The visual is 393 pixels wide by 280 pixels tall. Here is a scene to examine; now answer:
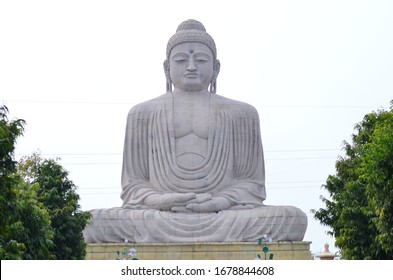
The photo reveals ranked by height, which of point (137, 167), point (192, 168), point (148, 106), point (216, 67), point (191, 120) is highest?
point (216, 67)

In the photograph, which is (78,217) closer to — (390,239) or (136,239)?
(136,239)

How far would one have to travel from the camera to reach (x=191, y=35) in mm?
26297

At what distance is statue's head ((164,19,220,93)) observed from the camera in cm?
2627

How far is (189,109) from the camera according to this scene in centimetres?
2603

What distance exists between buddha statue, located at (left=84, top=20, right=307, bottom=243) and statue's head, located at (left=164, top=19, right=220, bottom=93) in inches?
0.9

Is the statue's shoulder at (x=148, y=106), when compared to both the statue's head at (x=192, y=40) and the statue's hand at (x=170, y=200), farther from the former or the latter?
the statue's hand at (x=170, y=200)

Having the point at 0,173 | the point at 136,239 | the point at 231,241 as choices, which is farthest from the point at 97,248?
the point at 0,173

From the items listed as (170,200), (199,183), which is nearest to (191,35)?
(199,183)

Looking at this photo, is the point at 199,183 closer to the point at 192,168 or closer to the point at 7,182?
the point at 192,168

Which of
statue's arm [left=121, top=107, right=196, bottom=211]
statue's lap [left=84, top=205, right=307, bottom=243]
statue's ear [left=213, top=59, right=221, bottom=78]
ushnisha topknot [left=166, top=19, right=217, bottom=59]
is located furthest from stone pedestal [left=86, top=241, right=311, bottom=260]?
ushnisha topknot [left=166, top=19, right=217, bottom=59]

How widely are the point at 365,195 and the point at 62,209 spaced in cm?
691

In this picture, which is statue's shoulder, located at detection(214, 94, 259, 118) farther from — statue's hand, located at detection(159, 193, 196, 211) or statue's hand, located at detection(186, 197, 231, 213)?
statue's hand, located at detection(159, 193, 196, 211)

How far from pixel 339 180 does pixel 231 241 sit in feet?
20.8

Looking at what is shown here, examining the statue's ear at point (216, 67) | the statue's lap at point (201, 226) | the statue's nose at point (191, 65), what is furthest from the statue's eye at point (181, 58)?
the statue's lap at point (201, 226)
